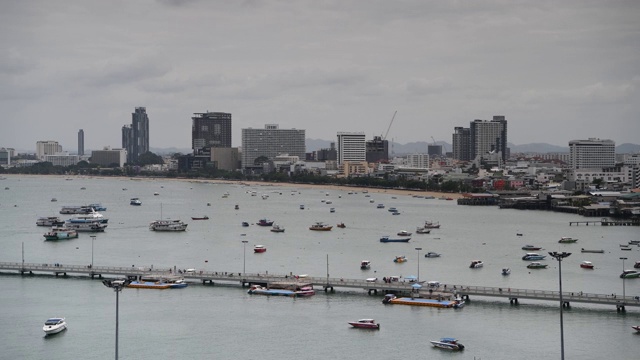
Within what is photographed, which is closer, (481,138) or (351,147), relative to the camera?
(351,147)

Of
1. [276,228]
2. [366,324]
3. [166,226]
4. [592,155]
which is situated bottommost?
[366,324]

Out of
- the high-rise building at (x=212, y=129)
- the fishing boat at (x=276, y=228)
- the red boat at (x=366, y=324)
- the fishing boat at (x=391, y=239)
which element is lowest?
the red boat at (x=366, y=324)

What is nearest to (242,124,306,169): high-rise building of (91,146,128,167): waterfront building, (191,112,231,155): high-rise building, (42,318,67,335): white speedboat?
(191,112,231,155): high-rise building

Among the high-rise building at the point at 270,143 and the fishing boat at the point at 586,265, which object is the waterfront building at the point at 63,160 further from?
the fishing boat at the point at 586,265

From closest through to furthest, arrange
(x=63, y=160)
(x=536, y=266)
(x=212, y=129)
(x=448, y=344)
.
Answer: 1. (x=448, y=344)
2. (x=536, y=266)
3. (x=212, y=129)
4. (x=63, y=160)

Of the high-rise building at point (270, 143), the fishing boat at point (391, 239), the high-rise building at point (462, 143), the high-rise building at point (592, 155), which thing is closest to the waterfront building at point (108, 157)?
the high-rise building at point (270, 143)

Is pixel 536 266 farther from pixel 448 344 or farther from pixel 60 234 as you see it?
pixel 60 234

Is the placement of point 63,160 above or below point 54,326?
above

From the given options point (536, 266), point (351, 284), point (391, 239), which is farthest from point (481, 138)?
point (351, 284)
